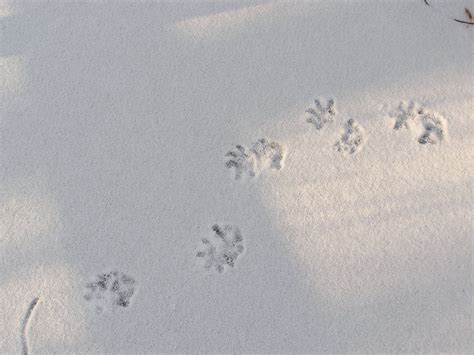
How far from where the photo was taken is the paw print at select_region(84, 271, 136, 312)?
142 centimetres

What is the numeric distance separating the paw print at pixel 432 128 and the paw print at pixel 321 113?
263 mm

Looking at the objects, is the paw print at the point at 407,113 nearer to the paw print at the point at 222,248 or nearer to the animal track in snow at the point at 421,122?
the animal track in snow at the point at 421,122

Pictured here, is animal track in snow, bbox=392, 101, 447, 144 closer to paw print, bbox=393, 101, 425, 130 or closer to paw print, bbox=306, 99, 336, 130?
paw print, bbox=393, 101, 425, 130

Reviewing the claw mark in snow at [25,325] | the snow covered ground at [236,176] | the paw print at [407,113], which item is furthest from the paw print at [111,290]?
the paw print at [407,113]

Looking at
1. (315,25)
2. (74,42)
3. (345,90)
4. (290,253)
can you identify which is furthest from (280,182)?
(74,42)

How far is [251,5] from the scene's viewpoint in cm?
165

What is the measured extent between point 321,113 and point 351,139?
0.12m

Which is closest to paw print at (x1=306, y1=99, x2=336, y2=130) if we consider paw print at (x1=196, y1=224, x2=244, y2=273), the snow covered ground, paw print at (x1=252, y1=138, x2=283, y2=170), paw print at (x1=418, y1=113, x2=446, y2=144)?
the snow covered ground

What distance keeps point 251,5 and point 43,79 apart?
674 millimetres

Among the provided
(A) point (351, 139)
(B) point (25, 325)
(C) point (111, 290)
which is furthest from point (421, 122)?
(B) point (25, 325)

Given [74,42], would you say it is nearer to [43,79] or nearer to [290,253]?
[43,79]

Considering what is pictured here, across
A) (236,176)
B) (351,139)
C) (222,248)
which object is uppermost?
(351,139)

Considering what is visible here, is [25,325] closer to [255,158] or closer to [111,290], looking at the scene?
[111,290]

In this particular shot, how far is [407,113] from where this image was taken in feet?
5.09
